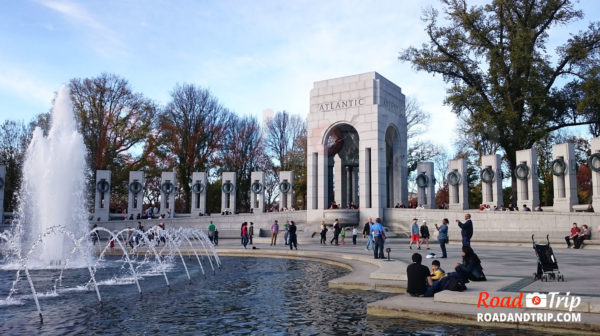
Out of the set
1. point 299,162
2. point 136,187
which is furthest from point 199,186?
point 299,162

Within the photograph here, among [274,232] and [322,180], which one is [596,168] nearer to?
[322,180]

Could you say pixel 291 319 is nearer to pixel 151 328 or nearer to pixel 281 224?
A: pixel 151 328

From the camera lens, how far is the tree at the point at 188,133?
170 feet

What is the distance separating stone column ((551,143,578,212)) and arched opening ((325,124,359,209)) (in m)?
15.0

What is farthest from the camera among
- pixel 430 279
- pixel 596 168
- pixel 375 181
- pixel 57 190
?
pixel 375 181

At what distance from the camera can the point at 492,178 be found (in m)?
33.9

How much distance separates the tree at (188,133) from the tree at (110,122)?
223cm

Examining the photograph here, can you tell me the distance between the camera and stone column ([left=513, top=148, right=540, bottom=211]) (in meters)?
32.2

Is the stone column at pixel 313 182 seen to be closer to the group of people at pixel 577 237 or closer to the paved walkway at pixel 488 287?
the group of people at pixel 577 237

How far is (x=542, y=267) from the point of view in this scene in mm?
11539

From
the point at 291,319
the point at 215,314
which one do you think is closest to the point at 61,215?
the point at 215,314

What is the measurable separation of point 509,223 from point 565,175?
489cm

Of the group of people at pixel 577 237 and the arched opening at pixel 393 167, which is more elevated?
the arched opening at pixel 393 167

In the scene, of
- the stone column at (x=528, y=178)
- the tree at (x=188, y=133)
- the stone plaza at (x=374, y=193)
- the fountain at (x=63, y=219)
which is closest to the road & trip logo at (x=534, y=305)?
the stone plaza at (x=374, y=193)
